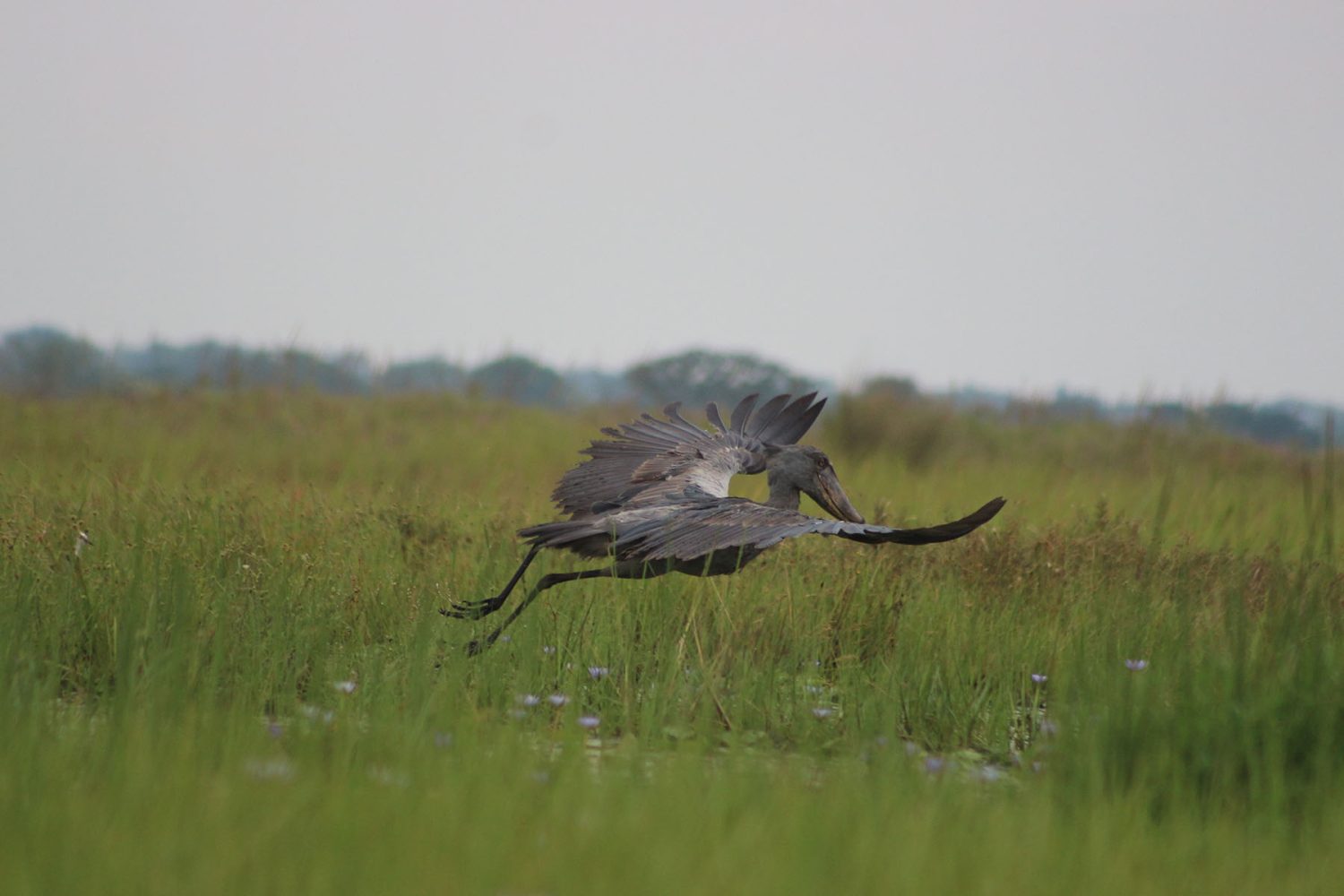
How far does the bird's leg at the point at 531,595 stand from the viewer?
4637 millimetres

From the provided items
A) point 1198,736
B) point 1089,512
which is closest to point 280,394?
point 1089,512

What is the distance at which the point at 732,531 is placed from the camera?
4.43 m

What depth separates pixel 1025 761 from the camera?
376 cm

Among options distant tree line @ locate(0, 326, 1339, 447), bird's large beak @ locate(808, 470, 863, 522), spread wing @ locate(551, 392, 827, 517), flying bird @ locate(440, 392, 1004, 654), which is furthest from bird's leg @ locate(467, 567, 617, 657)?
→ distant tree line @ locate(0, 326, 1339, 447)

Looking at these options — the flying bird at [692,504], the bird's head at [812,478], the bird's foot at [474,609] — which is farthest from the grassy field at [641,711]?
the bird's head at [812,478]

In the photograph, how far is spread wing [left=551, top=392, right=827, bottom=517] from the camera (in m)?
5.90

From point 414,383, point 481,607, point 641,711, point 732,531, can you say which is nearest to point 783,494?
point 732,531

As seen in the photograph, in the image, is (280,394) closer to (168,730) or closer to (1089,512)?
(1089,512)

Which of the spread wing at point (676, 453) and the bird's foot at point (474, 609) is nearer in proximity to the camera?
the bird's foot at point (474, 609)

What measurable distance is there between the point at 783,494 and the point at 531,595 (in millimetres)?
1346

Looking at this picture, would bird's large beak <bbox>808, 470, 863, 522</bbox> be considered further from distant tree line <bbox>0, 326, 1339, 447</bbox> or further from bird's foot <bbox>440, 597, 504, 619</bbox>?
distant tree line <bbox>0, 326, 1339, 447</bbox>

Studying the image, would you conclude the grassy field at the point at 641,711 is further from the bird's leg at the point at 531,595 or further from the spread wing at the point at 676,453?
the spread wing at the point at 676,453

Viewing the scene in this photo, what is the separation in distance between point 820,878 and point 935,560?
14.3 feet

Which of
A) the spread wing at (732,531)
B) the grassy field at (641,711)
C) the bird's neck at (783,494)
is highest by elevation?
the bird's neck at (783,494)
